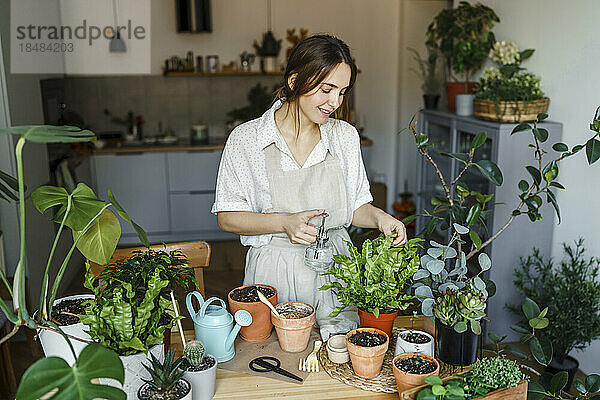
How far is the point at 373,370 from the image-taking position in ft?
4.34

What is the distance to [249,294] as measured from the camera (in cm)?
155

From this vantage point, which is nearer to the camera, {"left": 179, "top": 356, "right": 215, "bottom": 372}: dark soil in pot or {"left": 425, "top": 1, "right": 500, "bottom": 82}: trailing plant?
{"left": 179, "top": 356, "right": 215, "bottom": 372}: dark soil in pot

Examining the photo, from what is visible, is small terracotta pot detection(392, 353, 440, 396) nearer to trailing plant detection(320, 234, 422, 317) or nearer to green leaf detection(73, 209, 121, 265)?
trailing plant detection(320, 234, 422, 317)

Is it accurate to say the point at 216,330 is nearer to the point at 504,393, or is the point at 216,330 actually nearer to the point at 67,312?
the point at 67,312

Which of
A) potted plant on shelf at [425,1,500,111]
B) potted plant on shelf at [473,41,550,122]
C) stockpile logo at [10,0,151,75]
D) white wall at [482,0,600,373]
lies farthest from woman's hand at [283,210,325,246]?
stockpile logo at [10,0,151,75]

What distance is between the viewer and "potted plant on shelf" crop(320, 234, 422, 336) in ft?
4.49

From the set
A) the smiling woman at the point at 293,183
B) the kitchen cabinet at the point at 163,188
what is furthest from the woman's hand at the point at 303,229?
the kitchen cabinet at the point at 163,188

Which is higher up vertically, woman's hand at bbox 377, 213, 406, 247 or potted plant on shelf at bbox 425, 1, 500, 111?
potted plant on shelf at bbox 425, 1, 500, 111

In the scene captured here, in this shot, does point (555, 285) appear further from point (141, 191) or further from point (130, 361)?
point (141, 191)

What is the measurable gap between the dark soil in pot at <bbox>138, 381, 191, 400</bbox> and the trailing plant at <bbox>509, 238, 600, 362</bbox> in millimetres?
1914

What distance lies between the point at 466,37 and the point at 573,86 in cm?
98

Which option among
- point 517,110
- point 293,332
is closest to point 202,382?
point 293,332

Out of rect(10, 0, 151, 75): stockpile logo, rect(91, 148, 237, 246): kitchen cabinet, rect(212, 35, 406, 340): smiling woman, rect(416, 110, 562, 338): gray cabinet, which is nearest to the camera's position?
rect(212, 35, 406, 340): smiling woman

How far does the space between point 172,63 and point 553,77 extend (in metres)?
3.64
